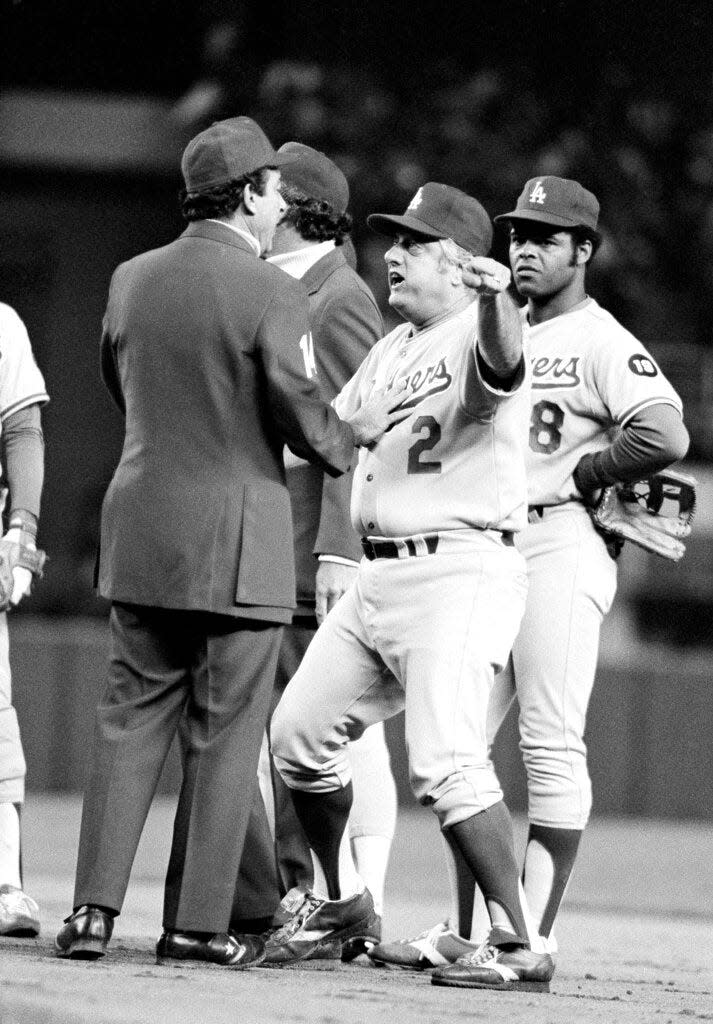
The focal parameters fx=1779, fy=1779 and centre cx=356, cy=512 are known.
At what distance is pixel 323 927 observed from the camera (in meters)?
4.27

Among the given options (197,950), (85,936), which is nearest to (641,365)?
(197,950)

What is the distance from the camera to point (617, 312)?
33.1ft

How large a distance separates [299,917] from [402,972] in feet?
1.07

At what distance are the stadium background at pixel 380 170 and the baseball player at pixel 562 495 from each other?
432cm

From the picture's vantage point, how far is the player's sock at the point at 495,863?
3.79m

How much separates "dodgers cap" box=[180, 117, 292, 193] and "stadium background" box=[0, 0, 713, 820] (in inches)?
197

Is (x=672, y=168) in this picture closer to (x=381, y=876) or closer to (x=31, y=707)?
(x=31, y=707)

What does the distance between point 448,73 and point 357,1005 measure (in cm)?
743

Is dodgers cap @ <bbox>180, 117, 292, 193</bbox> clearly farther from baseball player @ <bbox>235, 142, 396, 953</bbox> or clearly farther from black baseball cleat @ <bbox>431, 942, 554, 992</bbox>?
black baseball cleat @ <bbox>431, 942, 554, 992</bbox>

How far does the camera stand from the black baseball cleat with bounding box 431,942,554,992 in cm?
376

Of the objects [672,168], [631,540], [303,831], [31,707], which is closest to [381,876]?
[303,831]

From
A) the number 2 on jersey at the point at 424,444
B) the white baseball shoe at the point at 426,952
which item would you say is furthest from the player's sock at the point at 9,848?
the number 2 on jersey at the point at 424,444

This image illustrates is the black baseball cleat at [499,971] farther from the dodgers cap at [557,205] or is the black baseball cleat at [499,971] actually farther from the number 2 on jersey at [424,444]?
→ the dodgers cap at [557,205]

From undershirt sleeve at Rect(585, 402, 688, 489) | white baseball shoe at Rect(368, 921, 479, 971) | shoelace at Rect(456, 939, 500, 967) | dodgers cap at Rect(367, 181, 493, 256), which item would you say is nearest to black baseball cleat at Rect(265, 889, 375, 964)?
white baseball shoe at Rect(368, 921, 479, 971)
